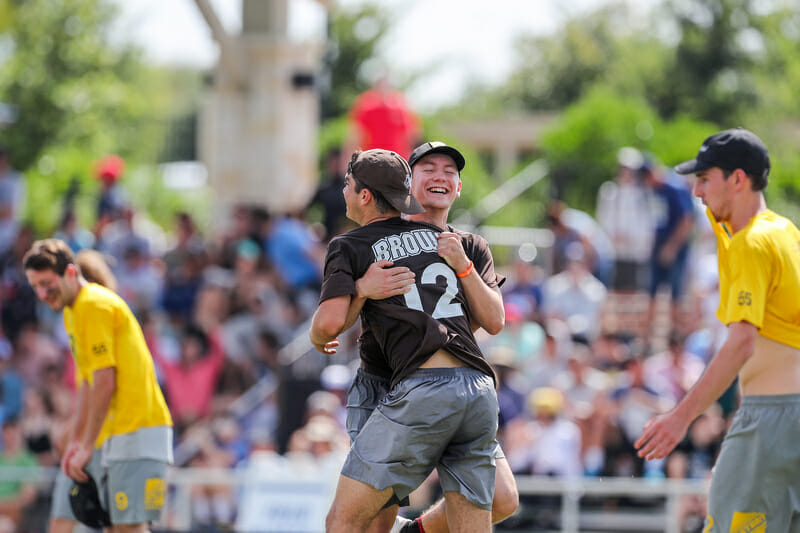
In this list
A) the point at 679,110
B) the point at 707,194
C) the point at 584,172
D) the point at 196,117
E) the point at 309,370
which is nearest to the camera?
the point at 707,194

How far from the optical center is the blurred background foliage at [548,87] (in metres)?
27.9

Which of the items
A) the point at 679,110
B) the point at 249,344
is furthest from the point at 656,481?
the point at 679,110

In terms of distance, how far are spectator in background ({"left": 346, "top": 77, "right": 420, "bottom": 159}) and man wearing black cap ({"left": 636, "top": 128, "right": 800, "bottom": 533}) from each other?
7327mm

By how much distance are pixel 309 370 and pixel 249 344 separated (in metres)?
0.98

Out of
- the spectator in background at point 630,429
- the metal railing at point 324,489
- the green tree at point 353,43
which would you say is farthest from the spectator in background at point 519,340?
the green tree at point 353,43

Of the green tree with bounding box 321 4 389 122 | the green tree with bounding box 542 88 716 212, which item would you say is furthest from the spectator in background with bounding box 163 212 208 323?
the green tree with bounding box 321 4 389 122

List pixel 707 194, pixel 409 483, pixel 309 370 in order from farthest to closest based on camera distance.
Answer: pixel 309 370 < pixel 707 194 < pixel 409 483

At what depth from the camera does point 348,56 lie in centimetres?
4488

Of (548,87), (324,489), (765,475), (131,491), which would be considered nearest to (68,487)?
(131,491)

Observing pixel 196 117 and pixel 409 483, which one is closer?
pixel 409 483

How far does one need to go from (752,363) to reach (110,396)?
3253 millimetres

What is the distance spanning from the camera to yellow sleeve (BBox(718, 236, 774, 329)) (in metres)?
4.60

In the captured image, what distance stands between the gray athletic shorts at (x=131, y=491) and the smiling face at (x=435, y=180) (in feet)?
7.63

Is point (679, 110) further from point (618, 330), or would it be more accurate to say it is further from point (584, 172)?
point (618, 330)
